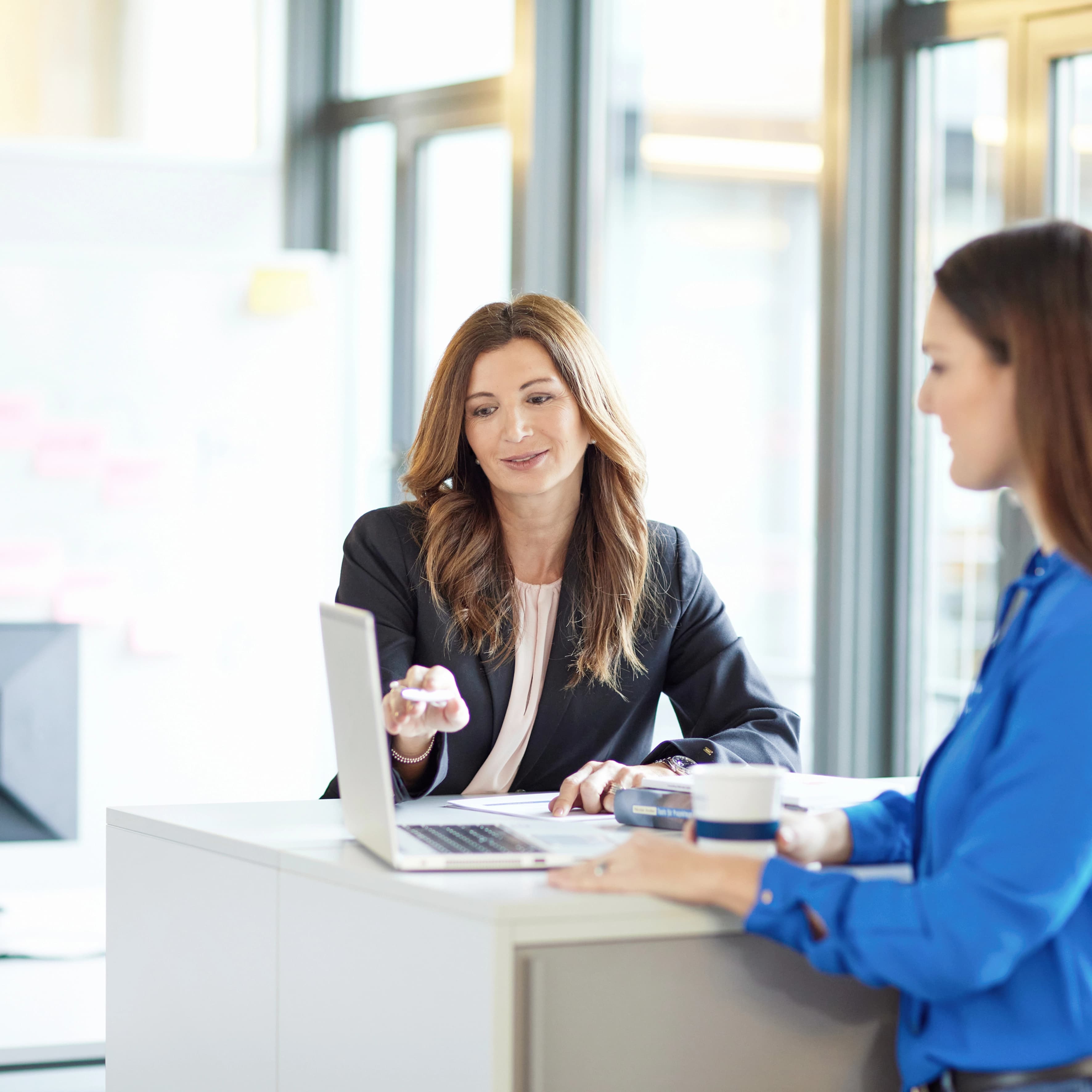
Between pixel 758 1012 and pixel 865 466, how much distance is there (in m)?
2.10

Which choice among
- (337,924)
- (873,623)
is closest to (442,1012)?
(337,924)

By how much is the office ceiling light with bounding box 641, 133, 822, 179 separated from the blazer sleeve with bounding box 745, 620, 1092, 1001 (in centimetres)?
266

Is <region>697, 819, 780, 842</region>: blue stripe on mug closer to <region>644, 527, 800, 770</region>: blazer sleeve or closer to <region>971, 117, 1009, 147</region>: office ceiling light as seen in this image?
<region>644, 527, 800, 770</region>: blazer sleeve

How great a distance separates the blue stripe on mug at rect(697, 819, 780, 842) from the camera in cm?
133

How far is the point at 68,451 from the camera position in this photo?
142 inches

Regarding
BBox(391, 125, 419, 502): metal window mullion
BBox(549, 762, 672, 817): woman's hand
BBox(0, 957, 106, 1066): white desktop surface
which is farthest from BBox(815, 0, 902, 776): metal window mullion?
BBox(0, 957, 106, 1066): white desktop surface

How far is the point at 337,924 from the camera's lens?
1393 mm

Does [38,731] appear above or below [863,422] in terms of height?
below

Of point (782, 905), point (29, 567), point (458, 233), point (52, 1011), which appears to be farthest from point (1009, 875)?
point (458, 233)

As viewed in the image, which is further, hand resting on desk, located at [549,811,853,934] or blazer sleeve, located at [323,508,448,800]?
blazer sleeve, located at [323,508,448,800]

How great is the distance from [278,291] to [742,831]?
9.07 feet

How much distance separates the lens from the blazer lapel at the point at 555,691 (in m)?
2.06

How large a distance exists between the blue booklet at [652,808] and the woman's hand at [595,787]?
74 millimetres

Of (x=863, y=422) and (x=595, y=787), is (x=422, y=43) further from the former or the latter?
(x=595, y=787)
